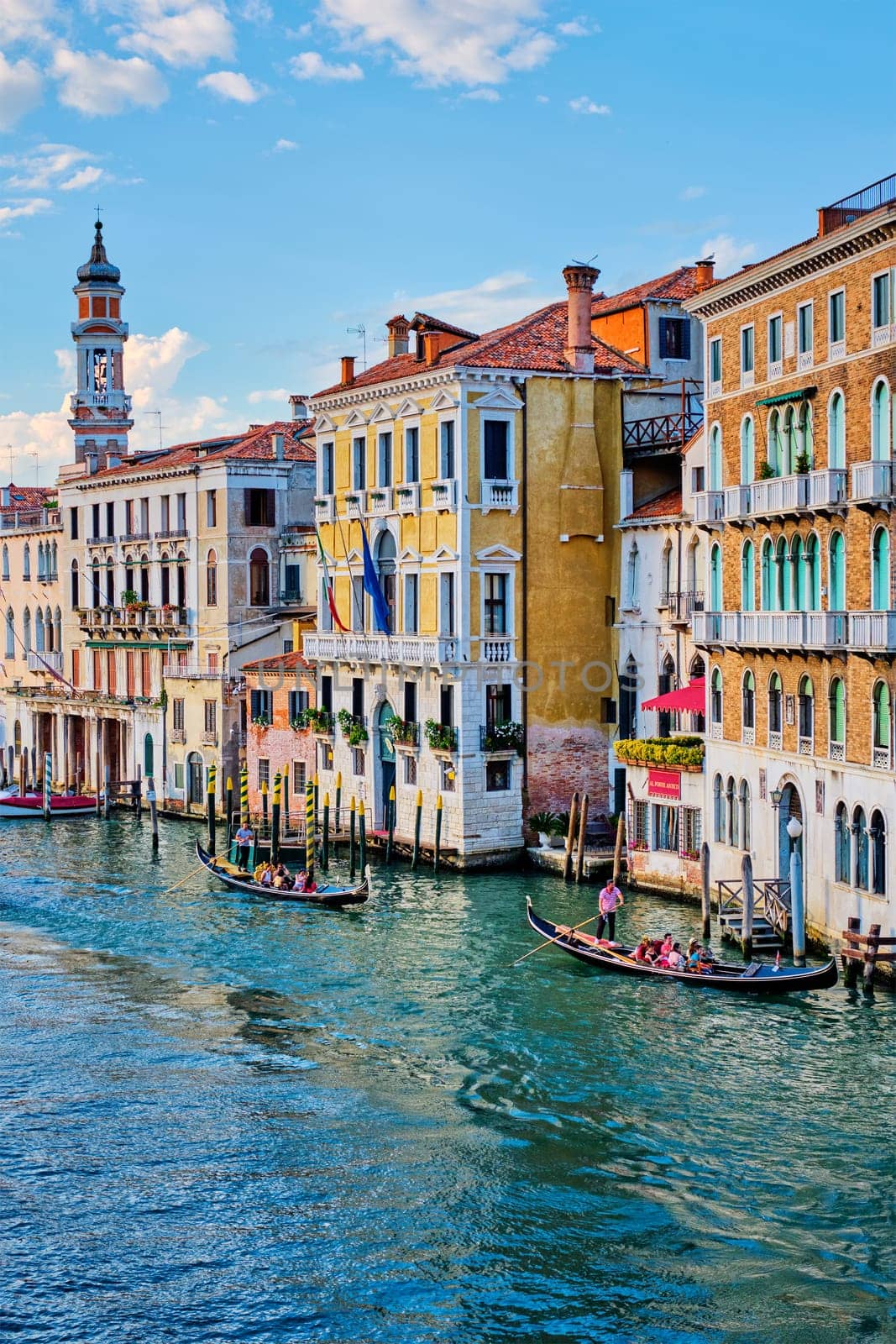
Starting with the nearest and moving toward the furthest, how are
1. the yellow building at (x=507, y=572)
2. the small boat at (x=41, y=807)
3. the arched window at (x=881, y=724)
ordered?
the arched window at (x=881, y=724), the yellow building at (x=507, y=572), the small boat at (x=41, y=807)

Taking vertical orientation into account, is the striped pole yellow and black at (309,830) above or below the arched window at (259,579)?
below

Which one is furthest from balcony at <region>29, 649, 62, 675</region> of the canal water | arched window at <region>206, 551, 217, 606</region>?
the canal water

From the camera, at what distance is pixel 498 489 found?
39.8 meters

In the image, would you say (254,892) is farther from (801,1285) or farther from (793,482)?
(801,1285)

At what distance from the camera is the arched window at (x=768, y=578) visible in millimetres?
30422

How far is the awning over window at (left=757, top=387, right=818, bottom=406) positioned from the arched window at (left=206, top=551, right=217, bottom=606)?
83.5 feet

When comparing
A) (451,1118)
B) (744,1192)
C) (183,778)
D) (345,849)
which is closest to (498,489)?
(345,849)

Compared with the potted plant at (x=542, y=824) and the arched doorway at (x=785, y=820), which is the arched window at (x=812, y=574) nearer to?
the arched doorway at (x=785, y=820)

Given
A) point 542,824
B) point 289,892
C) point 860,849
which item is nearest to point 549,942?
point 860,849

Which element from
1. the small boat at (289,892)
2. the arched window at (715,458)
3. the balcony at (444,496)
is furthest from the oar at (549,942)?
the balcony at (444,496)

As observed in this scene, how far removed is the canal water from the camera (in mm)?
16484

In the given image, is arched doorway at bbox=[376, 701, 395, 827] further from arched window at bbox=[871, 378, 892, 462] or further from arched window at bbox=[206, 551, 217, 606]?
arched window at bbox=[871, 378, 892, 462]

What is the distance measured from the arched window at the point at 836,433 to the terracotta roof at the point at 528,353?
40.2 feet

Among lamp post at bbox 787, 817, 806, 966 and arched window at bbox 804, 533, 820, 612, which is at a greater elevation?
arched window at bbox 804, 533, 820, 612
